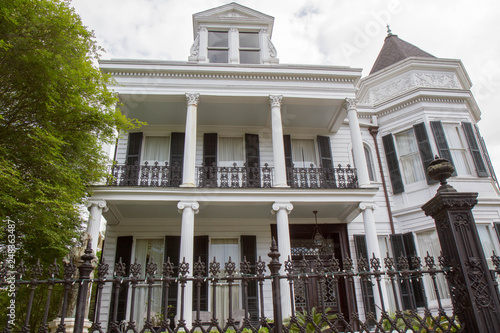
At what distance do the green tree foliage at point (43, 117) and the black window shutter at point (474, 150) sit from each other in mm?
12529

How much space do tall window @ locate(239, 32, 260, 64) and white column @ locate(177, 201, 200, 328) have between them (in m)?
6.24

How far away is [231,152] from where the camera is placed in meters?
13.2

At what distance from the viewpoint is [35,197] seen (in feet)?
23.8

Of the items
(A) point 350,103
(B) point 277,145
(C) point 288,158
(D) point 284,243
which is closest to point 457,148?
(A) point 350,103

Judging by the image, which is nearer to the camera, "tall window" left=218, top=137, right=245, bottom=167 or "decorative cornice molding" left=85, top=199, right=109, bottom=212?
"decorative cornice molding" left=85, top=199, right=109, bottom=212

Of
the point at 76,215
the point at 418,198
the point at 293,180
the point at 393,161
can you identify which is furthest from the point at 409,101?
the point at 76,215

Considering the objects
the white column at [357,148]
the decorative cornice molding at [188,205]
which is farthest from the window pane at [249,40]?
the decorative cornice molding at [188,205]

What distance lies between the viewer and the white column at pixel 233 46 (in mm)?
12852

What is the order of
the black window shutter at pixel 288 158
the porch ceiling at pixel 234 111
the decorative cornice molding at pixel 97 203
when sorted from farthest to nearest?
the black window shutter at pixel 288 158, the porch ceiling at pixel 234 111, the decorative cornice molding at pixel 97 203

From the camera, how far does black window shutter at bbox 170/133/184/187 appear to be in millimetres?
11445

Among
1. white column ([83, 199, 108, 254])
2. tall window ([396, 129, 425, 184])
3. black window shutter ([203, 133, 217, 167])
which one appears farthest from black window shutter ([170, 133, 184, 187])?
tall window ([396, 129, 425, 184])

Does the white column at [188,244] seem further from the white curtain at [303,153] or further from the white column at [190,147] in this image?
the white curtain at [303,153]

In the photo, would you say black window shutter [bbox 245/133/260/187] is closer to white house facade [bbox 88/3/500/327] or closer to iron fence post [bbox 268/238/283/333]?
white house facade [bbox 88/3/500/327]

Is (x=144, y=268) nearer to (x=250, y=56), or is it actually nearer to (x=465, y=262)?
(x=250, y=56)
